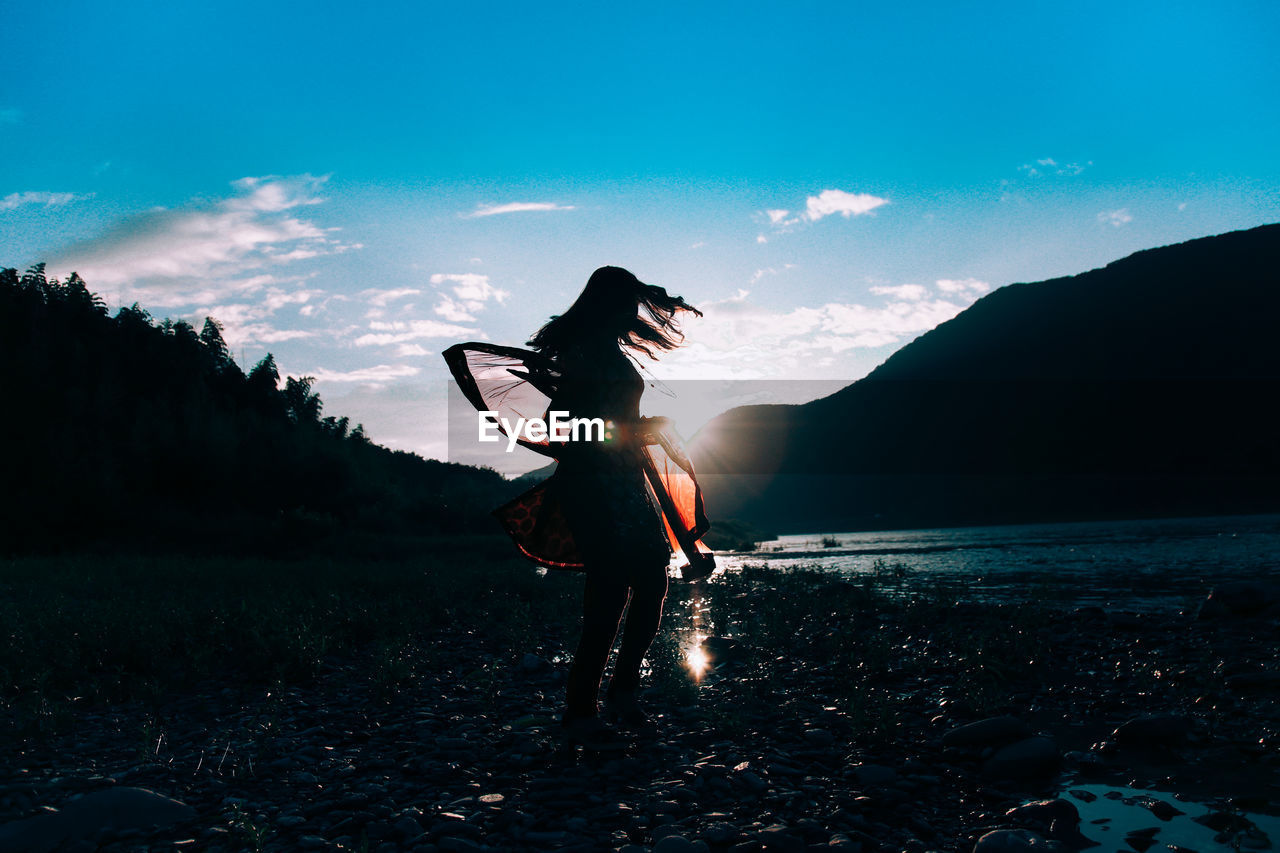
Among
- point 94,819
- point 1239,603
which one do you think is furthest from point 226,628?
point 1239,603

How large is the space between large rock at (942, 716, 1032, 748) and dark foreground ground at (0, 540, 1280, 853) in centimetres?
2

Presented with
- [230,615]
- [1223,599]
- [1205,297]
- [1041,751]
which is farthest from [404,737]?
[1205,297]

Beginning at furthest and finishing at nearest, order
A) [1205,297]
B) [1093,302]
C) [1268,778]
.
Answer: [1093,302], [1205,297], [1268,778]

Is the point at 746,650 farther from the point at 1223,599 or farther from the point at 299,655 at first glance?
the point at 1223,599

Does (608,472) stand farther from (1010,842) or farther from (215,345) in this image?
(215,345)

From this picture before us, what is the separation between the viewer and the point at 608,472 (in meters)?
4.36

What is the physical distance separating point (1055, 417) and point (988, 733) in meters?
154

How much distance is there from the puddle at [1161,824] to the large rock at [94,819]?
13.9 ft

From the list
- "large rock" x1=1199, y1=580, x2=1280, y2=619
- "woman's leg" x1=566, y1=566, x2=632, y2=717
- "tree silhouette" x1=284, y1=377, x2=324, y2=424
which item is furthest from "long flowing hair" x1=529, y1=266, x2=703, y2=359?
"tree silhouette" x1=284, y1=377, x2=324, y2=424

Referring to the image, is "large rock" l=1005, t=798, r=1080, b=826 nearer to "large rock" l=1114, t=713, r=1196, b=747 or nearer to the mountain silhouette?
"large rock" l=1114, t=713, r=1196, b=747

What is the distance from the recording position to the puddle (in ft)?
9.11

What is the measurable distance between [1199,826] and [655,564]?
9.51ft

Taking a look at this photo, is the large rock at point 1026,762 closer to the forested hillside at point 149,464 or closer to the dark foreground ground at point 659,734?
the dark foreground ground at point 659,734

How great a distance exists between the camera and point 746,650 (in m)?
7.71
